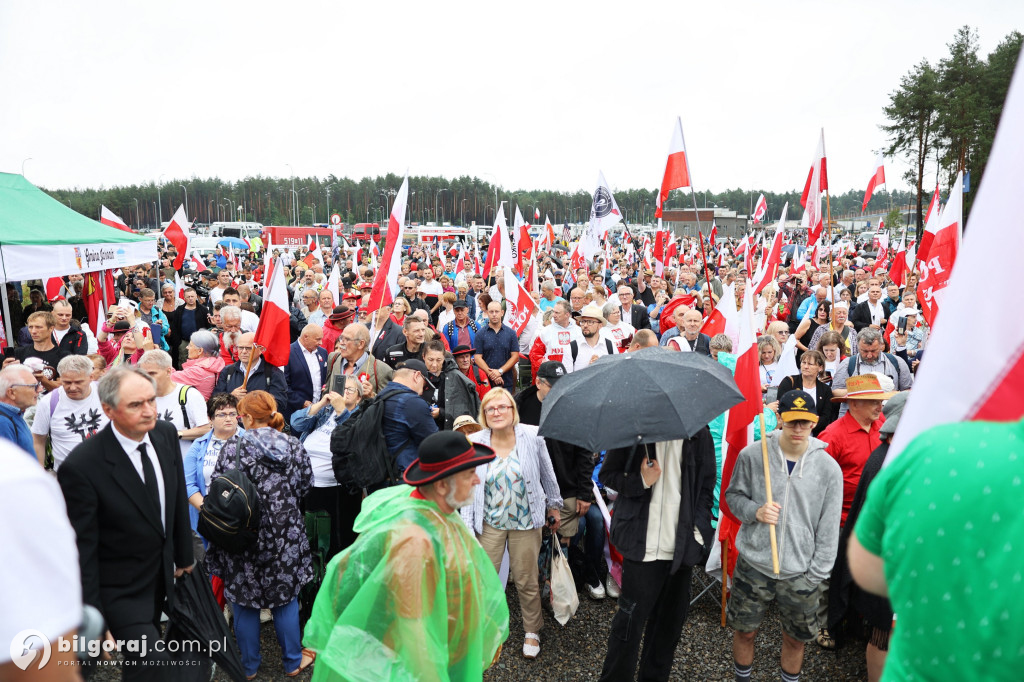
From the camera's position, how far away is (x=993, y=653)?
1354 mm

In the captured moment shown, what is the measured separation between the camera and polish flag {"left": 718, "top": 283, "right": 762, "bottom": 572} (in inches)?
165

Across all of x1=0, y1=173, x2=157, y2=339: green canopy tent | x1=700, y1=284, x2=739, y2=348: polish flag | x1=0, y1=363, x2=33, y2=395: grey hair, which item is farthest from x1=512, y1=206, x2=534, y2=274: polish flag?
x1=0, y1=363, x2=33, y2=395: grey hair

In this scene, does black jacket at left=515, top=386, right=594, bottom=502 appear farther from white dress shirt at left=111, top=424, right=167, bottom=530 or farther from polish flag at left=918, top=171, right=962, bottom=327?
polish flag at left=918, top=171, right=962, bottom=327

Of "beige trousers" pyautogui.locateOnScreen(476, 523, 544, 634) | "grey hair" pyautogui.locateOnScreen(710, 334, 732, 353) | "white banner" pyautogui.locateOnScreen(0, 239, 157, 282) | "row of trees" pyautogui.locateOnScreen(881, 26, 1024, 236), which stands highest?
"row of trees" pyautogui.locateOnScreen(881, 26, 1024, 236)

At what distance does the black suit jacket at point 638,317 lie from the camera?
33.7 ft

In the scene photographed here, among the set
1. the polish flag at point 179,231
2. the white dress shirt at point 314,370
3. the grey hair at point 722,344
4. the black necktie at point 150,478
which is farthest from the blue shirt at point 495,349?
the polish flag at point 179,231

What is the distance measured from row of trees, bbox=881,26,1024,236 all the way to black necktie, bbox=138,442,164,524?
133 feet

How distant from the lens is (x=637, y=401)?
3.59 metres

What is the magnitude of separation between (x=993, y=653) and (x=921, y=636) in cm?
13

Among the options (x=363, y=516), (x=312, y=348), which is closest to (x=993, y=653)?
(x=363, y=516)

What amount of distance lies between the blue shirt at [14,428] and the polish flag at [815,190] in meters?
10.5

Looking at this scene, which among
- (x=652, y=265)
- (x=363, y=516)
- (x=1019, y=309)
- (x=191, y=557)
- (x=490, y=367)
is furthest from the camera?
(x=652, y=265)

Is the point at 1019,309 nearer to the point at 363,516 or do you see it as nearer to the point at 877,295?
the point at 363,516

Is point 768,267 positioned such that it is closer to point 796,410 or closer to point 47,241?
point 796,410
